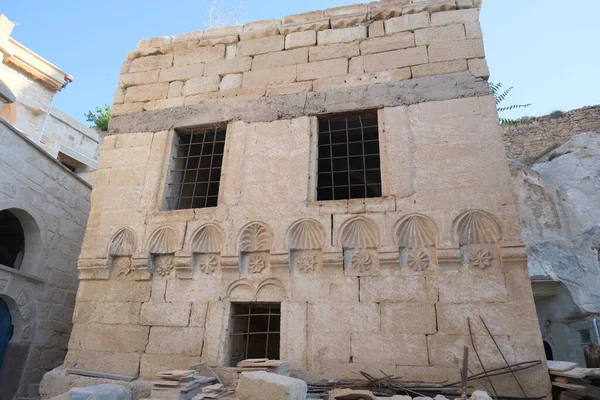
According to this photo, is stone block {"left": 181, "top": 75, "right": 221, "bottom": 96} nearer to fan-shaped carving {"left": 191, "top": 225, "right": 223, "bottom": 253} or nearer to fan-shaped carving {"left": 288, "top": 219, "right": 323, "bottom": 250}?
fan-shaped carving {"left": 191, "top": 225, "right": 223, "bottom": 253}

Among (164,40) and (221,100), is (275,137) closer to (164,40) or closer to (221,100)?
(221,100)

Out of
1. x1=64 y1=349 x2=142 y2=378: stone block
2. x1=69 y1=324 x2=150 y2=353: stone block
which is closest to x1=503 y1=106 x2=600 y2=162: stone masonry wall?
x1=69 y1=324 x2=150 y2=353: stone block

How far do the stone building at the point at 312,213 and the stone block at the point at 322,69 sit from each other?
1.1 inches

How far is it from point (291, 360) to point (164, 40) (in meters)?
5.09

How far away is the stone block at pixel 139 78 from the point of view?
615cm

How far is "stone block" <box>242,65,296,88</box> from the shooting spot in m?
5.56

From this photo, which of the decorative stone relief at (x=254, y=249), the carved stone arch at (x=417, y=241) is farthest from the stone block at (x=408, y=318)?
the decorative stone relief at (x=254, y=249)

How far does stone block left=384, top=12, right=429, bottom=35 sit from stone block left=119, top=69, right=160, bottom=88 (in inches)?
137

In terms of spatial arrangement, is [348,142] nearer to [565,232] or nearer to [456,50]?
[456,50]

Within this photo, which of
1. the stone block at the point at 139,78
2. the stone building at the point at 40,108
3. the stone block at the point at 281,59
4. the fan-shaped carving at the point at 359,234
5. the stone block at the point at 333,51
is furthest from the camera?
the stone building at the point at 40,108

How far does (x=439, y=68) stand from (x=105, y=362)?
532 cm

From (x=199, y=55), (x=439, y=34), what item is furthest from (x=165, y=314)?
(x=439, y=34)

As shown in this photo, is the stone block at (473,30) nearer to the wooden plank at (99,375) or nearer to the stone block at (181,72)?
the stone block at (181,72)

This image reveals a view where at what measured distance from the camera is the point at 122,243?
508cm
